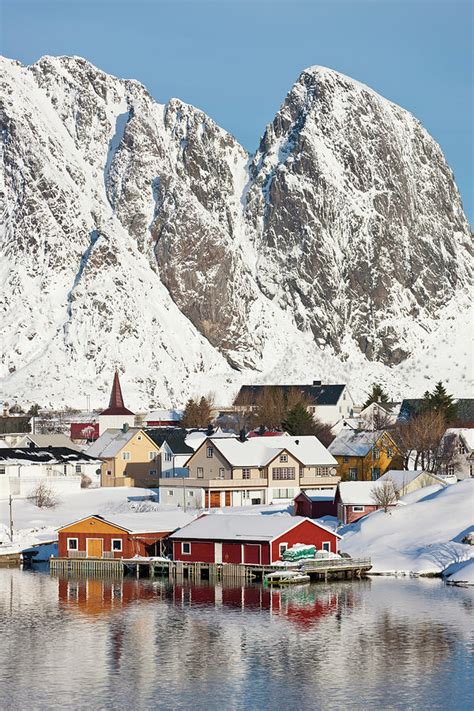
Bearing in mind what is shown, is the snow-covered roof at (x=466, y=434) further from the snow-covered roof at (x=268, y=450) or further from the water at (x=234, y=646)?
the water at (x=234, y=646)

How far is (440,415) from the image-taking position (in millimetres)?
115375

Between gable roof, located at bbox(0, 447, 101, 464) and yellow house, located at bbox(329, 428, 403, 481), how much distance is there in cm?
1906

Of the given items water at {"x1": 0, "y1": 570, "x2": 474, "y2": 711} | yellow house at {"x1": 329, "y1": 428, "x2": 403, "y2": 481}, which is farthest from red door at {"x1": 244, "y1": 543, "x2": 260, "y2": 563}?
yellow house at {"x1": 329, "y1": 428, "x2": 403, "y2": 481}

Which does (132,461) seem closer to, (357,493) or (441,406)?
(357,493)

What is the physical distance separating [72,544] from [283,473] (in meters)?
25.2

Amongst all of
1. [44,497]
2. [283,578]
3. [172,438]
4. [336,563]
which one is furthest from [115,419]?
[283,578]

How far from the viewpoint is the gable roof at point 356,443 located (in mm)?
100750

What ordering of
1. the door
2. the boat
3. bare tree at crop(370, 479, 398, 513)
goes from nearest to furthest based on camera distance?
1. the boat
2. the door
3. bare tree at crop(370, 479, 398, 513)

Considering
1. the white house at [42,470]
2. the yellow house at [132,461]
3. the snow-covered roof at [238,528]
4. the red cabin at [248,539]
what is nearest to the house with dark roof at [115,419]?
Result: the yellow house at [132,461]

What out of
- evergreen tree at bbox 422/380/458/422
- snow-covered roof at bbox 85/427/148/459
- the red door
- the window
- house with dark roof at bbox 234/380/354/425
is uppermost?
house with dark roof at bbox 234/380/354/425

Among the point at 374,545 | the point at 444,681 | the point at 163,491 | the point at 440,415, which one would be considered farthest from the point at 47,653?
the point at 440,415

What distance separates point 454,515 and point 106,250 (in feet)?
420

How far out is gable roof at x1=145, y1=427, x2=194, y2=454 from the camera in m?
104

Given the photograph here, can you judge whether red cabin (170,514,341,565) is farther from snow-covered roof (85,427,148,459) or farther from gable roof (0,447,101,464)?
snow-covered roof (85,427,148,459)
